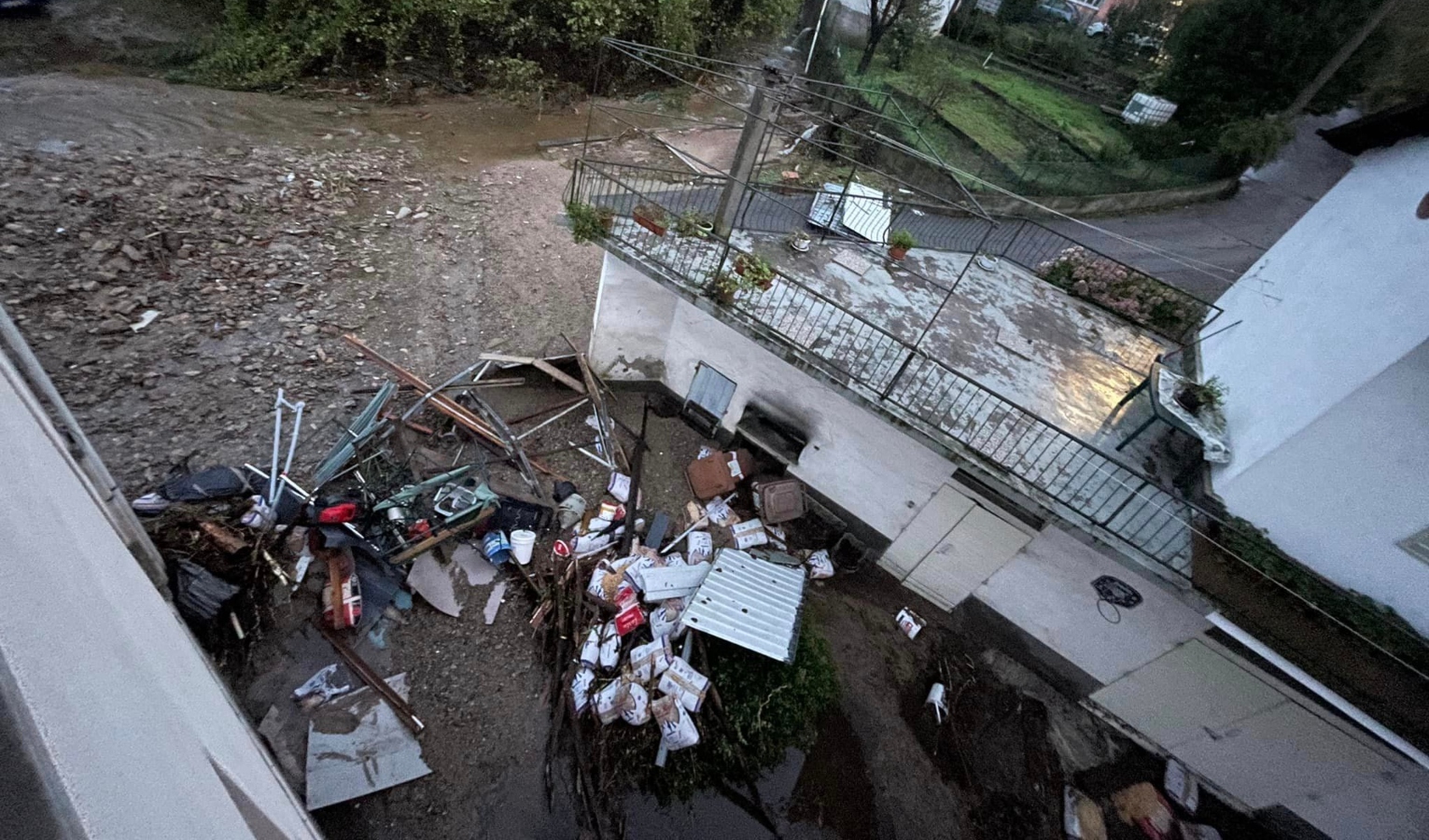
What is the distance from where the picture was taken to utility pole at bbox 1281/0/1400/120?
61.1 feet

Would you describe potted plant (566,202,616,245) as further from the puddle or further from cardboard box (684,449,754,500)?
the puddle

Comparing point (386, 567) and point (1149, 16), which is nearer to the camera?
point (386, 567)

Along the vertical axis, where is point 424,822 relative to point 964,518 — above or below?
below

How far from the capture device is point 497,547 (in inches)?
340

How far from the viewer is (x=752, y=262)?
8875mm

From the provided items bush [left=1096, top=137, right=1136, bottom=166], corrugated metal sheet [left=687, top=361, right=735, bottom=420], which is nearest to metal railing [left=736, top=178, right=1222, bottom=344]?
corrugated metal sheet [left=687, top=361, right=735, bottom=420]

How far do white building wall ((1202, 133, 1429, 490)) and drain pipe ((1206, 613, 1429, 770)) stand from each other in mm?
1769

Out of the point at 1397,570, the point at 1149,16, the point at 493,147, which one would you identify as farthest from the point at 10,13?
the point at 1149,16

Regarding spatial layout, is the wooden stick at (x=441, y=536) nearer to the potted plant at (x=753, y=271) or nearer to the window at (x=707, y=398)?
the window at (x=707, y=398)

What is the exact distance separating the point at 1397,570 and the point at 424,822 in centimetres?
1101

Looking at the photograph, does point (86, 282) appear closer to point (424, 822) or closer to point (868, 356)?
point (424, 822)

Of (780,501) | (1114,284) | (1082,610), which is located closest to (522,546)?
(780,501)

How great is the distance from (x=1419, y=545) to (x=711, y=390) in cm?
876

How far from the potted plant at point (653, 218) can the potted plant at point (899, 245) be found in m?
3.88
